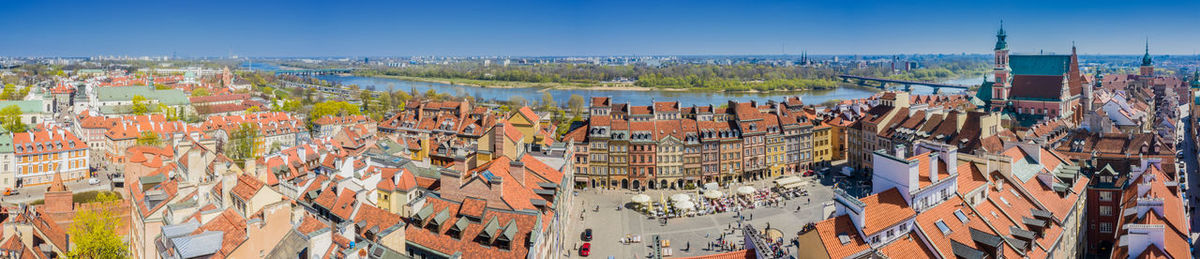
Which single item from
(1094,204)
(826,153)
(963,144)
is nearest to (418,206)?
(1094,204)

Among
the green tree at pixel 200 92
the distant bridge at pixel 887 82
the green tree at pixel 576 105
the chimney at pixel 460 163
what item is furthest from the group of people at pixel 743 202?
the distant bridge at pixel 887 82

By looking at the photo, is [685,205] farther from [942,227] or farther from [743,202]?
[942,227]

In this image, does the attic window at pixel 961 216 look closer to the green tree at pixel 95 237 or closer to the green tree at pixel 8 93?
the green tree at pixel 95 237

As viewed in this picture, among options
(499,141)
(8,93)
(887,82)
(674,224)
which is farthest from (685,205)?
(887,82)

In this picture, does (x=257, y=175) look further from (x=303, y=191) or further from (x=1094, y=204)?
(x=1094, y=204)

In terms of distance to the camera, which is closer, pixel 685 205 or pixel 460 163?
pixel 460 163

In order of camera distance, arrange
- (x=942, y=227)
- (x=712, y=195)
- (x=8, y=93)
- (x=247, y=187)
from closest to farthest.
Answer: (x=942, y=227)
(x=247, y=187)
(x=712, y=195)
(x=8, y=93)

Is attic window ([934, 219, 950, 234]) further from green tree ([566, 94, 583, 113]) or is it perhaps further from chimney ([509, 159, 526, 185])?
green tree ([566, 94, 583, 113])
